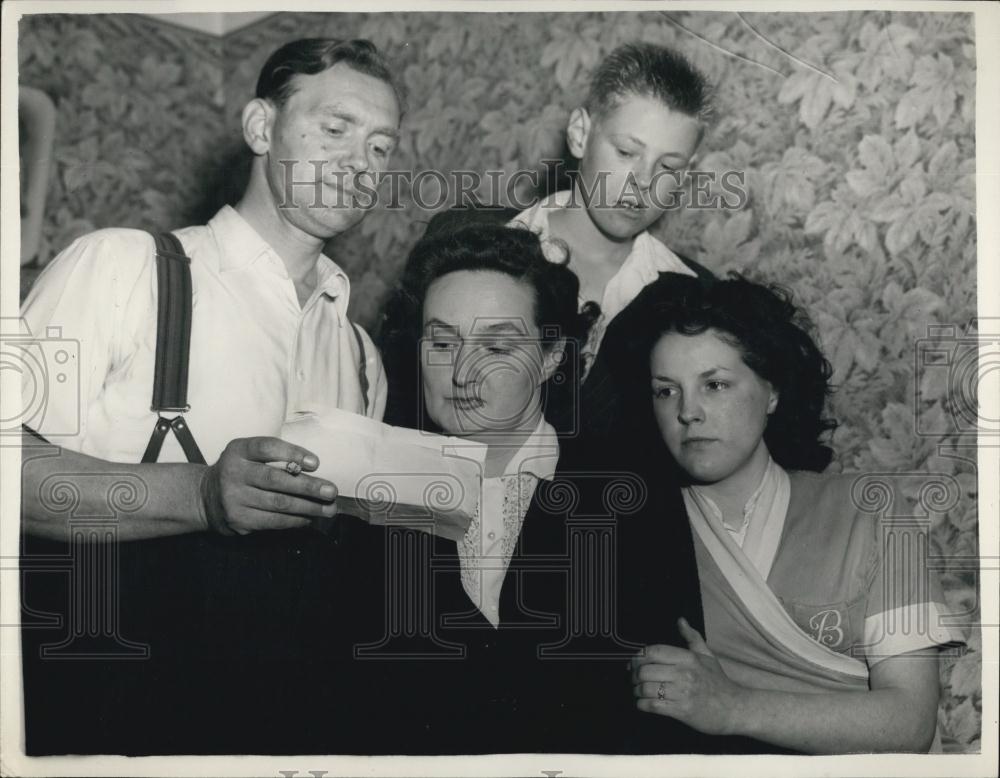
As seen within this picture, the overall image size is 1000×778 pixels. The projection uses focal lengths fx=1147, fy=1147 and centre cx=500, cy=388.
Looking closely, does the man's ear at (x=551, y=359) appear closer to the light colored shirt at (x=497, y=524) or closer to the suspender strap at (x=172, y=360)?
the light colored shirt at (x=497, y=524)

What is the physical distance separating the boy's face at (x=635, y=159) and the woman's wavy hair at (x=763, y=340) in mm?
216

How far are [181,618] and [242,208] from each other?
1.16 m

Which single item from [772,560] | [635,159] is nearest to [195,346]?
[635,159]

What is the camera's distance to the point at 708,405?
308cm

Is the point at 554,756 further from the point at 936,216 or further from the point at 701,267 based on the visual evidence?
the point at 936,216

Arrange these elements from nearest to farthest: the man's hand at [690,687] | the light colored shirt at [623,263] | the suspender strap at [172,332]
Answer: the man's hand at [690,687] < the suspender strap at [172,332] < the light colored shirt at [623,263]

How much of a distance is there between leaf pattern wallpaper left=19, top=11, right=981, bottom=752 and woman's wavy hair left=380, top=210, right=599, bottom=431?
9 cm

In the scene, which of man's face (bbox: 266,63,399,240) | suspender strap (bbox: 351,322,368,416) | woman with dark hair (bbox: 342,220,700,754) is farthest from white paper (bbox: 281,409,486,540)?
man's face (bbox: 266,63,399,240)

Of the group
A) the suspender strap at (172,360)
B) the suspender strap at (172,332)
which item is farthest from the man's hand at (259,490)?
the suspender strap at (172,332)

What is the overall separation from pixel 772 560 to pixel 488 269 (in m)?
1.11

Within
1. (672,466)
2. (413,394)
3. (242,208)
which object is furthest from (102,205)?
(672,466)

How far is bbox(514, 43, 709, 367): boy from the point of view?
3236 millimetres

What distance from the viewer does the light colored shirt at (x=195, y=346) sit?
10.3 ft

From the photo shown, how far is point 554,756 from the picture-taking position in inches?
123
